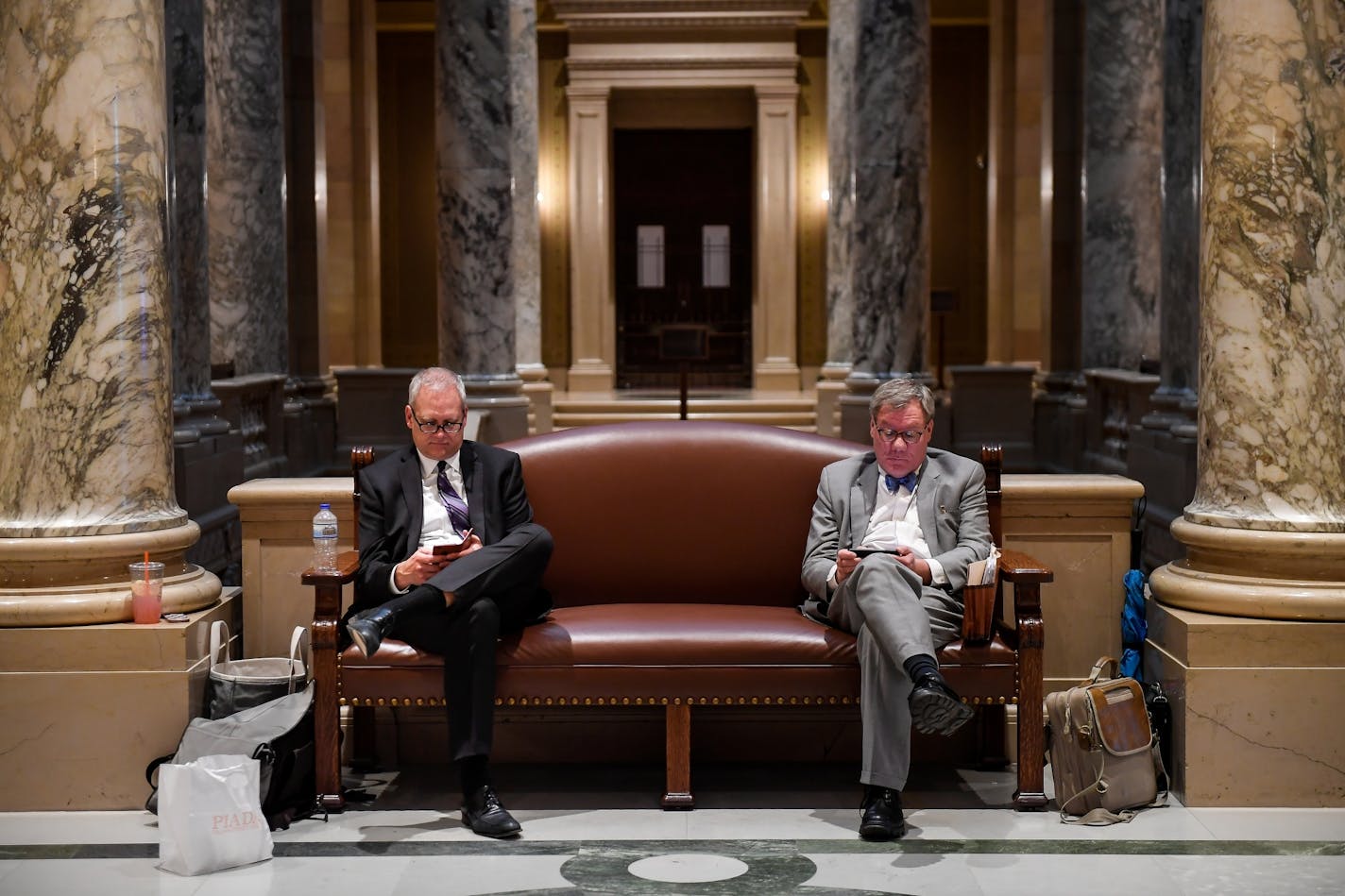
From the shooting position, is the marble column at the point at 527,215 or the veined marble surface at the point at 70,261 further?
the marble column at the point at 527,215

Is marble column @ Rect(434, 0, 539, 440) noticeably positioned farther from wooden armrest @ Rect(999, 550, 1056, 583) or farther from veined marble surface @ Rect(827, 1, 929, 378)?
wooden armrest @ Rect(999, 550, 1056, 583)

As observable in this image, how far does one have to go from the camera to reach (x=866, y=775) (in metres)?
4.95

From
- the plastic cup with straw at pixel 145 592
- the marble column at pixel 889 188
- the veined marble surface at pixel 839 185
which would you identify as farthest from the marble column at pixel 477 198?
the plastic cup with straw at pixel 145 592

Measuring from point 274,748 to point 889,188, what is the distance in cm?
896

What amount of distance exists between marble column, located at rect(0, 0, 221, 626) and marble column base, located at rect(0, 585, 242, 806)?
12cm

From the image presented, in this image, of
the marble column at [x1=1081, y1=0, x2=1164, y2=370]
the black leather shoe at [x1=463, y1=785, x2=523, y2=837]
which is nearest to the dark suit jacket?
the black leather shoe at [x1=463, y1=785, x2=523, y2=837]

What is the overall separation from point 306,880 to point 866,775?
1687mm

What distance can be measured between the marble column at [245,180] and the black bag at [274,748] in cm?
766

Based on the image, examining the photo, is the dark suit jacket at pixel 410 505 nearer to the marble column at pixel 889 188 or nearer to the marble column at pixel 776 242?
the marble column at pixel 889 188

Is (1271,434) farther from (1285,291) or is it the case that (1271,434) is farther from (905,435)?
(905,435)

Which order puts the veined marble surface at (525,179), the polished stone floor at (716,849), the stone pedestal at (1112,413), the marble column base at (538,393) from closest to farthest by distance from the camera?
1. the polished stone floor at (716,849)
2. the stone pedestal at (1112,413)
3. the veined marble surface at (525,179)
4. the marble column base at (538,393)

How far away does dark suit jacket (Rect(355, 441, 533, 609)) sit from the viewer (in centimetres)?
538

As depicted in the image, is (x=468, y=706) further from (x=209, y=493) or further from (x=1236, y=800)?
(x=209, y=493)

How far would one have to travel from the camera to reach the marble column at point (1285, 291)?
17.5 feet
